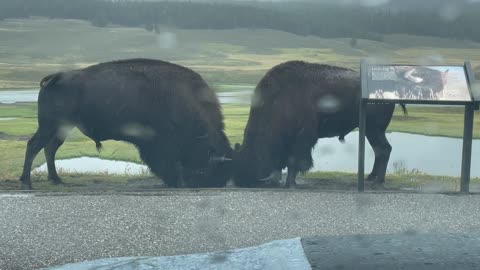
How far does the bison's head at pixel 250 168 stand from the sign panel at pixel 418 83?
6.58 feet

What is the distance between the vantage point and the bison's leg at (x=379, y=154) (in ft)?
30.0

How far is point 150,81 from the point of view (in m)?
8.96

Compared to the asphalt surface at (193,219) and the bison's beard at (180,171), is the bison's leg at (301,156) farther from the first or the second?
the asphalt surface at (193,219)

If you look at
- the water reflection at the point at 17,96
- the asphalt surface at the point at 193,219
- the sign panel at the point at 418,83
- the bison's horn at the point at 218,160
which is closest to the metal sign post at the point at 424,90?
the sign panel at the point at 418,83

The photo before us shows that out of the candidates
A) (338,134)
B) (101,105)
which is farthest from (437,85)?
(101,105)

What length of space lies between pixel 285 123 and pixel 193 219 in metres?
3.29

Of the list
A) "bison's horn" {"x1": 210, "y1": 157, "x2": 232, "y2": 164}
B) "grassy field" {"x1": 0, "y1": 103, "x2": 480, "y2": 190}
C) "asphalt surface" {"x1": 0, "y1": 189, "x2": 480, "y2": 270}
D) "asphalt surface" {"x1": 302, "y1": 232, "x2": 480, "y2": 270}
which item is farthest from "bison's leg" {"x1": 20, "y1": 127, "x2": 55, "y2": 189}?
"asphalt surface" {"x1": 302, "y1": 232, "x2": 480, "y2": 270}

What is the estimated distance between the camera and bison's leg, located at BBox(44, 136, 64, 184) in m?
8.88

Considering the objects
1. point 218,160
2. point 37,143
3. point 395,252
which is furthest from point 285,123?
point 395,252

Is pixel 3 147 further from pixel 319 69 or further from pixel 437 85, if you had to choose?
pixel 437 85

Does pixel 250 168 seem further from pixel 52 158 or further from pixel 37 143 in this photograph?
pixel 37 143

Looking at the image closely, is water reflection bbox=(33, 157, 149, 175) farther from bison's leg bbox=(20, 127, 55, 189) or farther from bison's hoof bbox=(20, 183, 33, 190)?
bison's hoof bbox=(20, 183, 33, 190)

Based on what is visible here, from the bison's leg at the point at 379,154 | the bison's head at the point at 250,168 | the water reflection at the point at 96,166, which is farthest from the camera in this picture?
the water reflection at the point at 96,166

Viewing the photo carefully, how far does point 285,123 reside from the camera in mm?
8828
